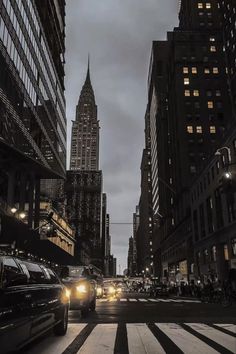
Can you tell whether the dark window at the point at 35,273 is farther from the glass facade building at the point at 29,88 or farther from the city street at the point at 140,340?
the glass facade building at the point at 29,88

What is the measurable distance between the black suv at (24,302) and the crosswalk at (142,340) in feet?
1.93

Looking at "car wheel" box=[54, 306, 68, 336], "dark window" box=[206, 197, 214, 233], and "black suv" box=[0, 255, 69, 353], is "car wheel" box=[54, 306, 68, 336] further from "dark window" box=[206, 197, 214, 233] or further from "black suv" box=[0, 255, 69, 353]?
"dark window" box=[206, 197, 214, 233]

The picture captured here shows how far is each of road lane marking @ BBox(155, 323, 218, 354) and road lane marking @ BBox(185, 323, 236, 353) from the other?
0.38 m

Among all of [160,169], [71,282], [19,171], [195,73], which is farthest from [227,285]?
[160,169]

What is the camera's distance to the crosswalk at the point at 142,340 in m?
7.60

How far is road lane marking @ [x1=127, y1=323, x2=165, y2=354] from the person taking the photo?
7604 millimetres

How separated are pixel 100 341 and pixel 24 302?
325 cm

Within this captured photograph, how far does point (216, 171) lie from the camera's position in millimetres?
54500

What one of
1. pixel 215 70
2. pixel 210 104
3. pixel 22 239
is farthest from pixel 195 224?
pixel 215 70

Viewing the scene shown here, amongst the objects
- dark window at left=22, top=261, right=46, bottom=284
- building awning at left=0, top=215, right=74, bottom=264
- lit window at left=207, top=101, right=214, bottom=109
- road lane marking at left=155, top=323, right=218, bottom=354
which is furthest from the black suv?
lit window at left=207, top=101, right=214, bottom=109

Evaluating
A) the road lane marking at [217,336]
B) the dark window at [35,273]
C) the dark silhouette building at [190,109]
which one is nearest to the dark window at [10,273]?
the dark window at [35,273]

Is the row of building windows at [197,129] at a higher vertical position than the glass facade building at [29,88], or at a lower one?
higher

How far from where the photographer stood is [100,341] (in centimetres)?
866

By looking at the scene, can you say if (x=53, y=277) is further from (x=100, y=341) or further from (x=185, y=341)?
(x=185, y=341)
